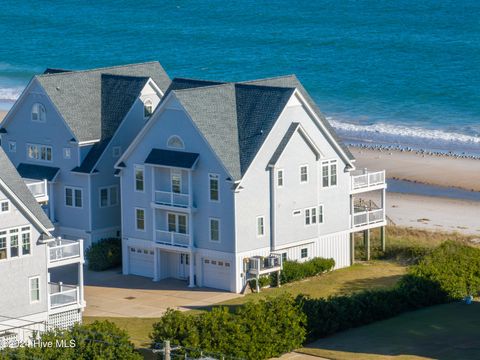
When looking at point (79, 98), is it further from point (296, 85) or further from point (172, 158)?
point (296, 85)

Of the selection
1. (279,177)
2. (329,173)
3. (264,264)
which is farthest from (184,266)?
(329,173)

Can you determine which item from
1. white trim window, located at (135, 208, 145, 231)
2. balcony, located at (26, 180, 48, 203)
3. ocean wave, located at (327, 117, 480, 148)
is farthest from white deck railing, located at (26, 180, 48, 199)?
ocean wave, located at (327, 117, 480, 148)

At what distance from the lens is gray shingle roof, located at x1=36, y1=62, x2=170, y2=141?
251 ft

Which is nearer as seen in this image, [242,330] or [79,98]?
[242,330]

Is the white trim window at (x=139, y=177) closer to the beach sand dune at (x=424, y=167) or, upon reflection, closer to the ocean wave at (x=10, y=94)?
the beach sand dune at (x=424, y=167)

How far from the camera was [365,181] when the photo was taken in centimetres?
7769

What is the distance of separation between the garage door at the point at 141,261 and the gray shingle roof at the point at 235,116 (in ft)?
21.9

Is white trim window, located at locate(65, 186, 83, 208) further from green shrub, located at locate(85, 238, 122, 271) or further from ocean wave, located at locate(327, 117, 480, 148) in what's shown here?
ocean wave, located at locate(327, 117, 480, 148)

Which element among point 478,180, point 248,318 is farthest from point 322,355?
point 478,180

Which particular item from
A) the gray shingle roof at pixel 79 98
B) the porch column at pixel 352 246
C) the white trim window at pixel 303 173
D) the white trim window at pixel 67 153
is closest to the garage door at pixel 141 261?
the white trim window at pixel 67 153

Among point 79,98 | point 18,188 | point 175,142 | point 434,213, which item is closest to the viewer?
point 18,188

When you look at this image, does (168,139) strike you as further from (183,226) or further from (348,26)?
(348,26)

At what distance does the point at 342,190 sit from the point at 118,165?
11.2m

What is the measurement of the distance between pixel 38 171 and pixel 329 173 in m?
14.9
